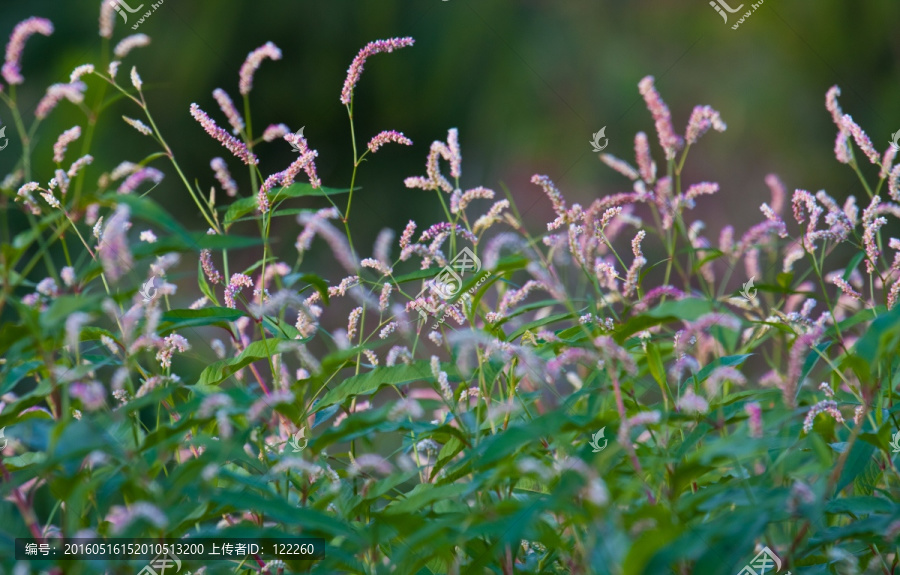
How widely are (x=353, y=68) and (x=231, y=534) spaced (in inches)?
21.5

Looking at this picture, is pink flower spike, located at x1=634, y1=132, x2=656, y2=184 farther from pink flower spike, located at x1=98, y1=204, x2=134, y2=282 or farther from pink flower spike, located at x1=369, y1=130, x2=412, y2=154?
pink flower spike, located at x1=98, y1=204, x2=134, y2=282

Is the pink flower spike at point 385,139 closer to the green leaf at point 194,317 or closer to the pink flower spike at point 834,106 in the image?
the green leaf at point 194,317

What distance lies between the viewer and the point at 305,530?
665 mm

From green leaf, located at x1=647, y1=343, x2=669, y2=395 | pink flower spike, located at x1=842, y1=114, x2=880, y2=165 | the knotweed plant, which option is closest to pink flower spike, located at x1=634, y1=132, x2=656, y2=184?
the knotweed plant

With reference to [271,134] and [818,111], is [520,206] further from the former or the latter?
[271,134]

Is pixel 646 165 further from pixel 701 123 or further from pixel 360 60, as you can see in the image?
pixel 360 60
